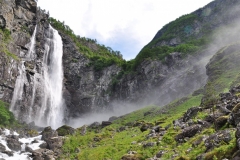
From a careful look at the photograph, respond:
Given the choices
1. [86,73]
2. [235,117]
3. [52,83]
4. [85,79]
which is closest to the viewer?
[235,117]

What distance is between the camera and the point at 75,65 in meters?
96.6

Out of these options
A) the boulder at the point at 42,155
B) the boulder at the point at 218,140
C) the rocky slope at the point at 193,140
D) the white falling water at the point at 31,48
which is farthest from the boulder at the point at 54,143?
the white falling water at the point at 31,48

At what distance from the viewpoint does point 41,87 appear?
2992 inches

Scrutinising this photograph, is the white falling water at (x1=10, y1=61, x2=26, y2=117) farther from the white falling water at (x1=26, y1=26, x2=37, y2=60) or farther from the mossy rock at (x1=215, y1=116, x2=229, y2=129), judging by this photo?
the mossy rock at (x1=215, y1=116, x2=229, y2=129)

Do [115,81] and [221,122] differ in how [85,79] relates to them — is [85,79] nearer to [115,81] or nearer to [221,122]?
[115,81]

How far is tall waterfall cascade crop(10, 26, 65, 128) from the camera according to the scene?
68.1 meters

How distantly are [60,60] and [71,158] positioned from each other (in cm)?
6622

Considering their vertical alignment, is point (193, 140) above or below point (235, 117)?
below

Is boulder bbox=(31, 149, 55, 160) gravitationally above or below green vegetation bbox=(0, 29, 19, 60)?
below

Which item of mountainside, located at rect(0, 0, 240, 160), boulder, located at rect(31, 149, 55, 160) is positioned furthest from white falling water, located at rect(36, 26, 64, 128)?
boulder, located at rect(31, 149, 55, 160)

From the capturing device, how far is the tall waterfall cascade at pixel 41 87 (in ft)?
224

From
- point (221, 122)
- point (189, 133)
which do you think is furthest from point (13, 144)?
point (221, 122)

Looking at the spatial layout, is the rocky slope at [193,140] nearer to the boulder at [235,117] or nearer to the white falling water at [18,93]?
the boulder at [235,117]

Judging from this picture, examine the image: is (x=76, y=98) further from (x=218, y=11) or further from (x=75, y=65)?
(x=218, y=11)
